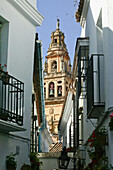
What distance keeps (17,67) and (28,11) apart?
68.4 inches

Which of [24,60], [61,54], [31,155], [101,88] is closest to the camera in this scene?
[101,88]

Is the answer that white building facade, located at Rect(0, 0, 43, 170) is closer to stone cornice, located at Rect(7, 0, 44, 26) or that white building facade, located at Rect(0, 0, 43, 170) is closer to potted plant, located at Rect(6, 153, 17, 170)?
stone cornice, located at Rect(7, 0, 44, 26)

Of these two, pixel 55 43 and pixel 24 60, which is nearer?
pixel 24 60

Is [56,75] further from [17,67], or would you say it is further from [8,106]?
[8,106]

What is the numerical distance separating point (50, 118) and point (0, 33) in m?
64.2

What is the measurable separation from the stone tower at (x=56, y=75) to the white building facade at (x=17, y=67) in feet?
177

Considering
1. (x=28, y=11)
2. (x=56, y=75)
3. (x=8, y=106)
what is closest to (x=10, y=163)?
(x=8, y=106)

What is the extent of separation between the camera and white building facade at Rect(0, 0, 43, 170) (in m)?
8.74

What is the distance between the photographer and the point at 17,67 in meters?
9.97

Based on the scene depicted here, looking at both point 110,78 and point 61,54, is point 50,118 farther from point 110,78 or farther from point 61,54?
point 110,78

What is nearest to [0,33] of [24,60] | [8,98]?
[24,60]

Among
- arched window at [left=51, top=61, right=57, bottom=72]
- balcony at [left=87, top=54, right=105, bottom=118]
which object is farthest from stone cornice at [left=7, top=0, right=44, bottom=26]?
arched window at [left=51, top=61, right=57, bottom=72]

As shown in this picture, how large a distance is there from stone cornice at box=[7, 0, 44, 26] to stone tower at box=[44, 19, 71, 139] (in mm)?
53360

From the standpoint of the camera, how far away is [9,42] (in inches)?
378
